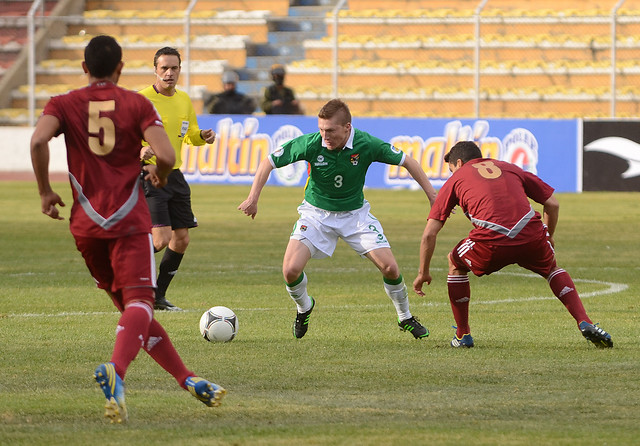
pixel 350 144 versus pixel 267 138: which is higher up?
pixel 350 144

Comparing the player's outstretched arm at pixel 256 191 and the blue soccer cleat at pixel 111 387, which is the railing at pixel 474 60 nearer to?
the player's outstretched arm at pixel 256 191

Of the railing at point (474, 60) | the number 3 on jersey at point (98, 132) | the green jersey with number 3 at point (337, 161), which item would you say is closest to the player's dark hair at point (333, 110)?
the green jersey with number 3 at point (337, 161)

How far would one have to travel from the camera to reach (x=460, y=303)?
27.9ft

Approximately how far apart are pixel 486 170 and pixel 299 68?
2251 centimetres

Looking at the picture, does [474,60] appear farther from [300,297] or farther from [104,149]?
[104,149]

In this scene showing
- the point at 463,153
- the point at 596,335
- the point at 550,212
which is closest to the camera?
the point at 596,335

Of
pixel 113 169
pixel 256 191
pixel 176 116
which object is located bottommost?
pixel 256 191

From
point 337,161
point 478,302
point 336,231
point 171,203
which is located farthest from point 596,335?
point 171,203

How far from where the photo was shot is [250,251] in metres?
15.4

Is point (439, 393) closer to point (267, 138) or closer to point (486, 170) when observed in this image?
point (486, 170)

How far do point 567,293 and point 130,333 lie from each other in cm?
361

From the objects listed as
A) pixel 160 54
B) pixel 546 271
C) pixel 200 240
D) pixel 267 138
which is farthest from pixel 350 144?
pixel 267 138

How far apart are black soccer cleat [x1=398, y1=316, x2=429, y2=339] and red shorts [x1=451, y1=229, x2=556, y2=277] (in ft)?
2.15

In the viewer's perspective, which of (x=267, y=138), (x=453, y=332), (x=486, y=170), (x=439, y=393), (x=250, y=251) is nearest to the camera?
(x=439, y=393)
